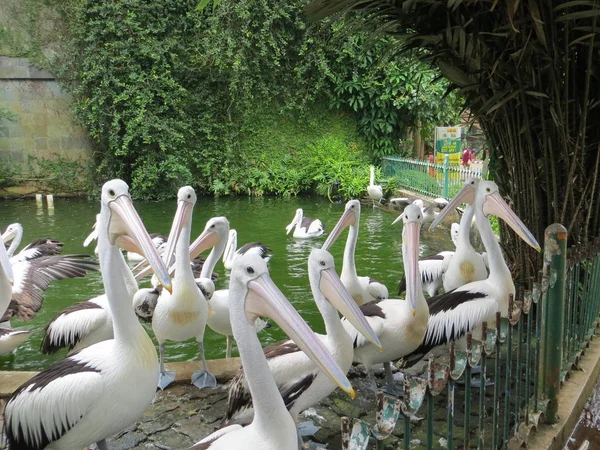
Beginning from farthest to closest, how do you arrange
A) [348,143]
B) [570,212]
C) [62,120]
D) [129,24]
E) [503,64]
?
[348,143] < [62,120] < [129,24] < [570,212] < [503,64]

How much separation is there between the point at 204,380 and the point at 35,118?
14.3m

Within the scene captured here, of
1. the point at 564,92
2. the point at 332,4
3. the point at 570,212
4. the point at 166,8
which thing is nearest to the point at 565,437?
the point at 570,212

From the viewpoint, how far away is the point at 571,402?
10.0 ft

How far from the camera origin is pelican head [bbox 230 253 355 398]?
77.1 inches

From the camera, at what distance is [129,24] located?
49.3 feet

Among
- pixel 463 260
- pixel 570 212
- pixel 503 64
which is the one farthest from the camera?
pixel 463 260

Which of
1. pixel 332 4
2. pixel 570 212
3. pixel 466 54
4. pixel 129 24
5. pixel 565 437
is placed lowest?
pixel 565 437

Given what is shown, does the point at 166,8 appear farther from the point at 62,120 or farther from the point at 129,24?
the point at 62,120

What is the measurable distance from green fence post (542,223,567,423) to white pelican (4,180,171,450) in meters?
1.89

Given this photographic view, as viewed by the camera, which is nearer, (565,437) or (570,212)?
(565,437)

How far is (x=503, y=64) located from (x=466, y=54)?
0.80 feet

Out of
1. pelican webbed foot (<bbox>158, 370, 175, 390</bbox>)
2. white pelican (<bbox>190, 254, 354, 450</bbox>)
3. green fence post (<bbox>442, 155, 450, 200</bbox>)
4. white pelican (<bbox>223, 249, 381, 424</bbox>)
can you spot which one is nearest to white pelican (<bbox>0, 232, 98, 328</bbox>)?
pelican webbed foot (<bbox>158, 370, 175, 390</bbox>)

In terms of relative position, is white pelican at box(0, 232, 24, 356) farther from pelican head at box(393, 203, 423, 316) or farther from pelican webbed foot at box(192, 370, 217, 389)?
pelican head at box(393, 203, 423, 316)

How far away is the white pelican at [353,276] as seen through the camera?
4.87 metres
